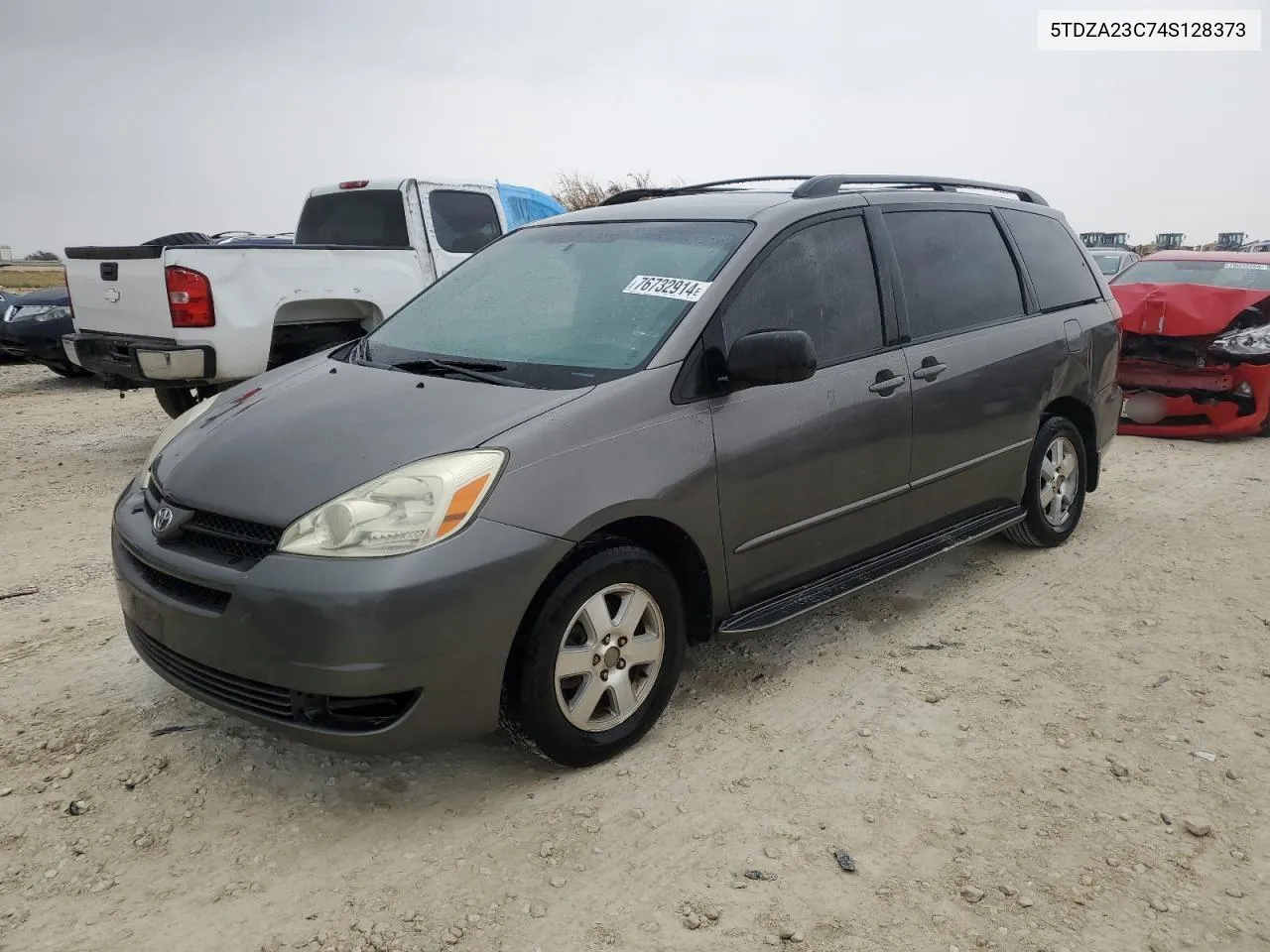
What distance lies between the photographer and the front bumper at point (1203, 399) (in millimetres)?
7801

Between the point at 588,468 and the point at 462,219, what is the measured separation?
5906mm

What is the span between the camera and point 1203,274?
8734mm

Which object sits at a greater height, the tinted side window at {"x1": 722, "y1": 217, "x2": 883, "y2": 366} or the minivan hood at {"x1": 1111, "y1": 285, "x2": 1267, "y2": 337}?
the tinted side window at {"x1": 722, "y1": 217, "x2": 883, "y2": 366}

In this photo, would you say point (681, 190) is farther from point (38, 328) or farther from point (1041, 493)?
point (38, 328)

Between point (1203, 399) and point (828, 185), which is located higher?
point (828, 185)

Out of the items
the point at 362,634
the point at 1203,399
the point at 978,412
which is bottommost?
the point at 1203,399

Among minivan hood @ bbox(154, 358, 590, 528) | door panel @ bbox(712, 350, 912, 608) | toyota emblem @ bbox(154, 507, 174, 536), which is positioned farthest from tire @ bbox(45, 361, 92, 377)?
door panel @ bbox(712, 350, 912, 608)

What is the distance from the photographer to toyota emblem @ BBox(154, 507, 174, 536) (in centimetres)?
290

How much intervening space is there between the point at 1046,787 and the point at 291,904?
85.9 inches

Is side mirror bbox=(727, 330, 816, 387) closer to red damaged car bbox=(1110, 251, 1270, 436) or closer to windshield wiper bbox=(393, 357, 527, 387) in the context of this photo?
windshield wiper bbox=(393, 357, 527, 387)

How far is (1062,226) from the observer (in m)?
5.32

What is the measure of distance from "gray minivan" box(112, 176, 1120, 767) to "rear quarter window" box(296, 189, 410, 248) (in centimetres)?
400

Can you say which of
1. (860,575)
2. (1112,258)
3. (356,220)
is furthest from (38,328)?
(1112,258)

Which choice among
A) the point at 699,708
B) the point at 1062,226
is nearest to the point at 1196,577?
the point at 1062,226
